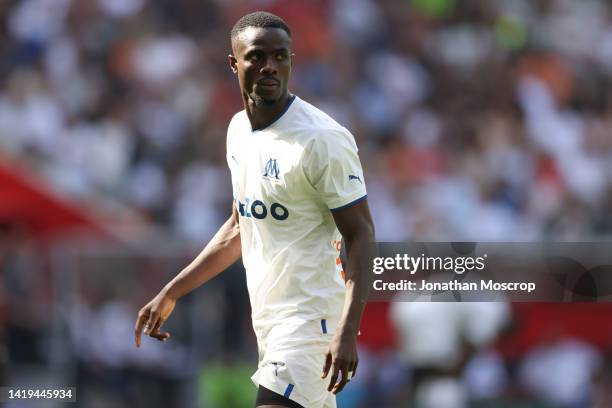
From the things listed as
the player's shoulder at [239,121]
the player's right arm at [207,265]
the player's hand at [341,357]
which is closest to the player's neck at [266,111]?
the player's shoulder at [239,121]

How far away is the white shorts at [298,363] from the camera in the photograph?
5.03 metres

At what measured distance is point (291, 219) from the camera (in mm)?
5137

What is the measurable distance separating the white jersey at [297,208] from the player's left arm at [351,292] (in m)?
0.07

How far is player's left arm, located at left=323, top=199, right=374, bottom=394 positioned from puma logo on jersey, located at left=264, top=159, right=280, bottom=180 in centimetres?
30

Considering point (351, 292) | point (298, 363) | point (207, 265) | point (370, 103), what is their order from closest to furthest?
point (351, 292), point (298, 363), point (207, 265), point (370, 103)

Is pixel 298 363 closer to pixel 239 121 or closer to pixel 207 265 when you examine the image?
pixel 207 265

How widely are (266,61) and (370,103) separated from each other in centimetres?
903

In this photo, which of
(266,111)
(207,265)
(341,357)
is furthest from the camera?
(207,265)

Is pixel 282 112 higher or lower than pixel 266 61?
lower

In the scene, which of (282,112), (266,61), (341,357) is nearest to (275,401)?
(341,357)

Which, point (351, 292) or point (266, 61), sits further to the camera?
point (266, 61)

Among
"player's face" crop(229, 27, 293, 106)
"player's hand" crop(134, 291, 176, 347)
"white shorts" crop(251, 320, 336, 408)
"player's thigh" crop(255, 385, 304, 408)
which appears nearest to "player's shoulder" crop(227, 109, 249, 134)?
"player's face" crop(229, 27, 293, 106)

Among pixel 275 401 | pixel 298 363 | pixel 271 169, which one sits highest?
pixel 271 169

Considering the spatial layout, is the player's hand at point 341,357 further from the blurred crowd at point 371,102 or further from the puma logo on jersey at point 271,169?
the blurred crowd at point 371,102
